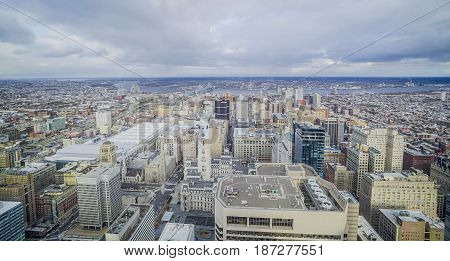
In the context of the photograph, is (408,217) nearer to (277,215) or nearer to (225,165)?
(277,215)

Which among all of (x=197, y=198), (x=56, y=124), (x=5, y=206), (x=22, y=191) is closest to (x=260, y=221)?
(x=5, y=206)

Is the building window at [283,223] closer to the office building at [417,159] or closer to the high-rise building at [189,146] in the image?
the office building at [417,159]

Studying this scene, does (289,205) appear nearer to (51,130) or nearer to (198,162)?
(198,162)

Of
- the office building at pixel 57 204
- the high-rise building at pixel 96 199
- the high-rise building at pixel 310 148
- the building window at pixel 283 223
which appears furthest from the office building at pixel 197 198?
the building window at pixel 283 223

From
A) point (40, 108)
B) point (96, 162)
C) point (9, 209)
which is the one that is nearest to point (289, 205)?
point (9, 209)
